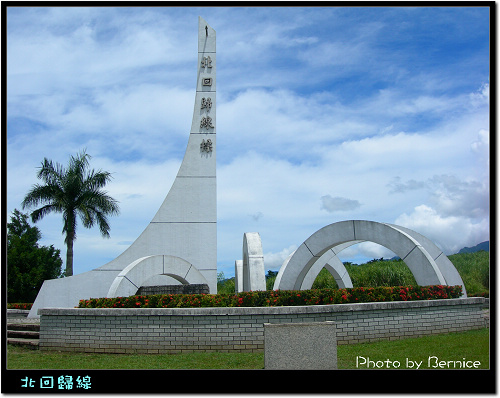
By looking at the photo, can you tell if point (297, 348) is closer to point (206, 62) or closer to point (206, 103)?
point (206, 103)

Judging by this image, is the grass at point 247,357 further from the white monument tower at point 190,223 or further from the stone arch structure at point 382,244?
the white monument tower at point 190,223

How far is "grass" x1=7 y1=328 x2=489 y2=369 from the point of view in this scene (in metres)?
8.40

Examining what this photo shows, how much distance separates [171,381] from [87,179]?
19.3 meters

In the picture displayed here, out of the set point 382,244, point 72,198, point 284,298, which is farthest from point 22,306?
point 382,244

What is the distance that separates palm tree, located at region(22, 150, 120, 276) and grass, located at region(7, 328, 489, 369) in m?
14.0

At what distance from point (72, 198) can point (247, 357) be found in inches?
678

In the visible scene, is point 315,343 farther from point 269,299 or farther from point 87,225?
point 87,225

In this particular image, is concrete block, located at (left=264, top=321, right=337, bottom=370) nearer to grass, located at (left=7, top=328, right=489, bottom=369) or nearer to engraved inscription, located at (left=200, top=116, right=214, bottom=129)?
grass, located at (left=7, top=328, right=489, bottom=369)

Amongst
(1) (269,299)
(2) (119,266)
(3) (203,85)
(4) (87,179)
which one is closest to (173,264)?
(2) (119,266)

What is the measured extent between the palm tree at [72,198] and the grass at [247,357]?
14002mm

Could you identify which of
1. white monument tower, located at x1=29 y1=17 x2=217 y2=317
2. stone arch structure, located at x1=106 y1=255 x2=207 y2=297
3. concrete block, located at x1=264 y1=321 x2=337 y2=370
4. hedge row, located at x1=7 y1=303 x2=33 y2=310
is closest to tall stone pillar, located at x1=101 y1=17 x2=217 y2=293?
white monument tower, located at x1=29 y1=17 x2=217 y2=317

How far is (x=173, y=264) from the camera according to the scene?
49.1ft

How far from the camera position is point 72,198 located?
2383 centimetres

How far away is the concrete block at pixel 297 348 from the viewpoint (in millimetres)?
7547
